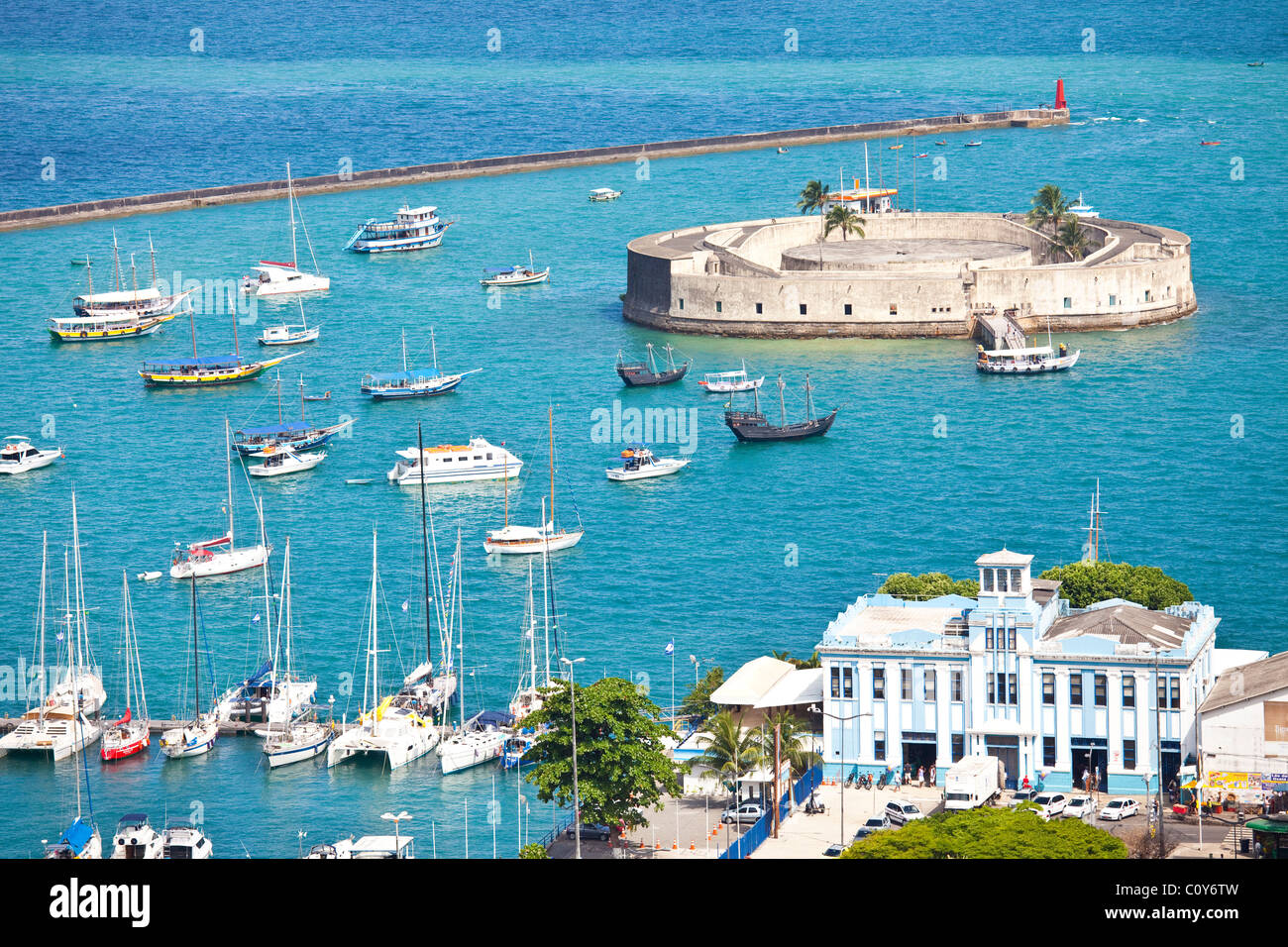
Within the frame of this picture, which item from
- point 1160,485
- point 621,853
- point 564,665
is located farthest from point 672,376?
point 621,853

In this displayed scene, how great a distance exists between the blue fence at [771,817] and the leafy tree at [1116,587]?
541 inches

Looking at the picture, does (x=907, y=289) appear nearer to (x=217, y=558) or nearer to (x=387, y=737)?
(x=217, y=558)

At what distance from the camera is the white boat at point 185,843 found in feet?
186

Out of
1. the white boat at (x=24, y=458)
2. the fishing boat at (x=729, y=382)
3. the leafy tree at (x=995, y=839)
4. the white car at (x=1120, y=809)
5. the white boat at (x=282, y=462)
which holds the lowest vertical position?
the white boat at (x=24, y=458)

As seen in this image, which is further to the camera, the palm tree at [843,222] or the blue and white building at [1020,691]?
the palm tree at [843,222]

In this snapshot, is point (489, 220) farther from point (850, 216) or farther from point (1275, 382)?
point (1275, 382)

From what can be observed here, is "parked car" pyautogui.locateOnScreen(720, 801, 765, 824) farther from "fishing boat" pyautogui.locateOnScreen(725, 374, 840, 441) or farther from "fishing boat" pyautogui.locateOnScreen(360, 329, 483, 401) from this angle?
"fishing boat" pyautogui.locateOnScreen(360, 329, 483, 401)

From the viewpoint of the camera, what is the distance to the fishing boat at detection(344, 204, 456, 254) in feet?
576

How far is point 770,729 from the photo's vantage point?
58.2 meters

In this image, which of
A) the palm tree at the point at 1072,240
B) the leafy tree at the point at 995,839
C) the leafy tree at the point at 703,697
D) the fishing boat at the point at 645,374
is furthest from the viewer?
the palm tree at the point at 1072,240

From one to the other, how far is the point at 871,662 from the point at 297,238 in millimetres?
130683

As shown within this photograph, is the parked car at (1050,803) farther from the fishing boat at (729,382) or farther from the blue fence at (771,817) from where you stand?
the fishing boat at (729,382)

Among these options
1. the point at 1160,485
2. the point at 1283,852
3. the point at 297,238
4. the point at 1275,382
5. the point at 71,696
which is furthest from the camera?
the point at 297,238

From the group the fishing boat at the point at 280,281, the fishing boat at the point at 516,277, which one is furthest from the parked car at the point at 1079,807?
the fishing boat at the point at 280,281
